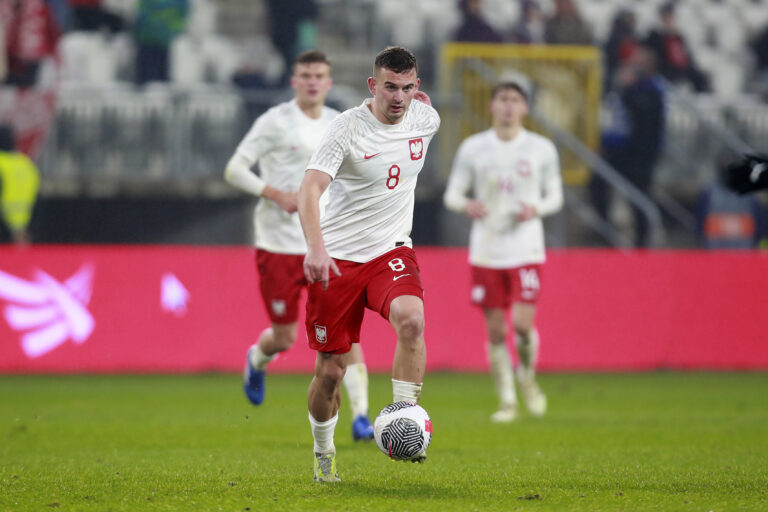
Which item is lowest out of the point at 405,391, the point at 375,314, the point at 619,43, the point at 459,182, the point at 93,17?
the point at 375,314

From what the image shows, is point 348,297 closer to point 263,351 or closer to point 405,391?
point 405,391

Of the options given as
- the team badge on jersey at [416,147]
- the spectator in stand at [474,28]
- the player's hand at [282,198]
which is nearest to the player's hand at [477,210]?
the player's hand at [282,198]

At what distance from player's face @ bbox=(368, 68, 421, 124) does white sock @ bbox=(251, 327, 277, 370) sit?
344 centimetres

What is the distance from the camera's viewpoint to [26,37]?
17.7 meters

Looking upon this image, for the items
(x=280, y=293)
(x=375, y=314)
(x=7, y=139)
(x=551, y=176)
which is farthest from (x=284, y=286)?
(x=7, y=139)

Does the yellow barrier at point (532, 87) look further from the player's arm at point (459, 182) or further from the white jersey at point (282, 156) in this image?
the white jersey at point (282, 156)

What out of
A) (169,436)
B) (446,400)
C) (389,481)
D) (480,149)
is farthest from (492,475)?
(446,400)

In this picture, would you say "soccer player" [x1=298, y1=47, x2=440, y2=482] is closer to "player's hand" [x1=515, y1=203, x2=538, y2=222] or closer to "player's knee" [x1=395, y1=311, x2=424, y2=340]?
"player's knee" [x1=395, y1=311, x2=424, y2=340]

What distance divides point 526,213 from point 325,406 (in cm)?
464

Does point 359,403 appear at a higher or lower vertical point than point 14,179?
A: lower

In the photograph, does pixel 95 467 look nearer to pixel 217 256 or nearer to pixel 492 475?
pixel 492 475

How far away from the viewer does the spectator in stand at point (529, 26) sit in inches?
779

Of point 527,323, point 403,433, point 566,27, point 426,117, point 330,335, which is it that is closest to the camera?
point 403,433

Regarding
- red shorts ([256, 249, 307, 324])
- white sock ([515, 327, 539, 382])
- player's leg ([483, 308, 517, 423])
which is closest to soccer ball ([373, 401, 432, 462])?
red shorts ([256, 249, 307, 324])
